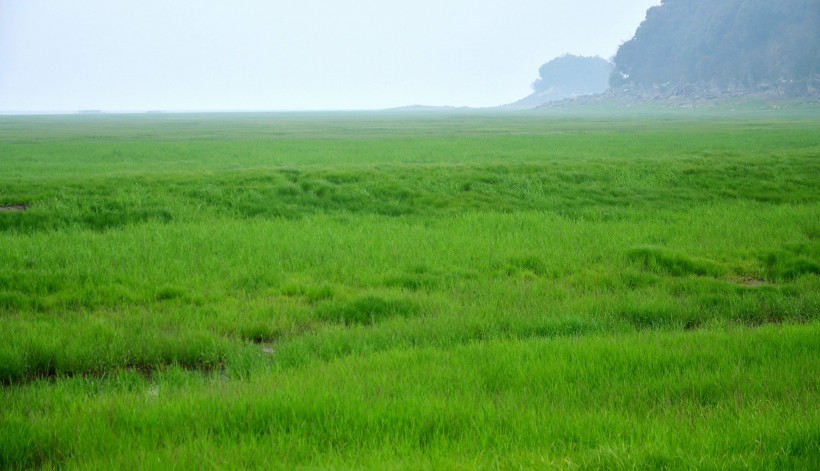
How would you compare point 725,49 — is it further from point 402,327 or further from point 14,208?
point 402,327

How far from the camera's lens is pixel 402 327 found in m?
8.75

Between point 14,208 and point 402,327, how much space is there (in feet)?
44.9

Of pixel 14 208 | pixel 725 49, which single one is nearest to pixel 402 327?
pixel 14 208

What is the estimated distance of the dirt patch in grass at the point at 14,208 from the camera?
17.1 metres

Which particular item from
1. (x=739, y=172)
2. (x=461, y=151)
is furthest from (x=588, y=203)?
(x=461, y=151)

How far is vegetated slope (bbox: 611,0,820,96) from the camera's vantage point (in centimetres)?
14543

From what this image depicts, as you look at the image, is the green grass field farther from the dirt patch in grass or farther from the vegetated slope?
the vegetated slope

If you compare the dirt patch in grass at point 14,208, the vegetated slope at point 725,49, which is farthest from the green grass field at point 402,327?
the vegetated slope at point 725,49

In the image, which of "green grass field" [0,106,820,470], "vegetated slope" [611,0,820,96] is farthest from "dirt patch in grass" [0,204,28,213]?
"vegetated slope" [611,0,820,96]

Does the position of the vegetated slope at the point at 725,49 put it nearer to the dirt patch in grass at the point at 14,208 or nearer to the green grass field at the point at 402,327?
the green grass field at the point at 402,327

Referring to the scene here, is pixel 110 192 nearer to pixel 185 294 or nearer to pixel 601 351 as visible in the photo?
pixel 185 294

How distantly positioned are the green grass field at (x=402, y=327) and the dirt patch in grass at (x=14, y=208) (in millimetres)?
504

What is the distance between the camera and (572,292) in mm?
10695

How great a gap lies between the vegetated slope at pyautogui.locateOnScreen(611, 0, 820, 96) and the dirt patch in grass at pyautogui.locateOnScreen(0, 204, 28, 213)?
14771 centimetres
